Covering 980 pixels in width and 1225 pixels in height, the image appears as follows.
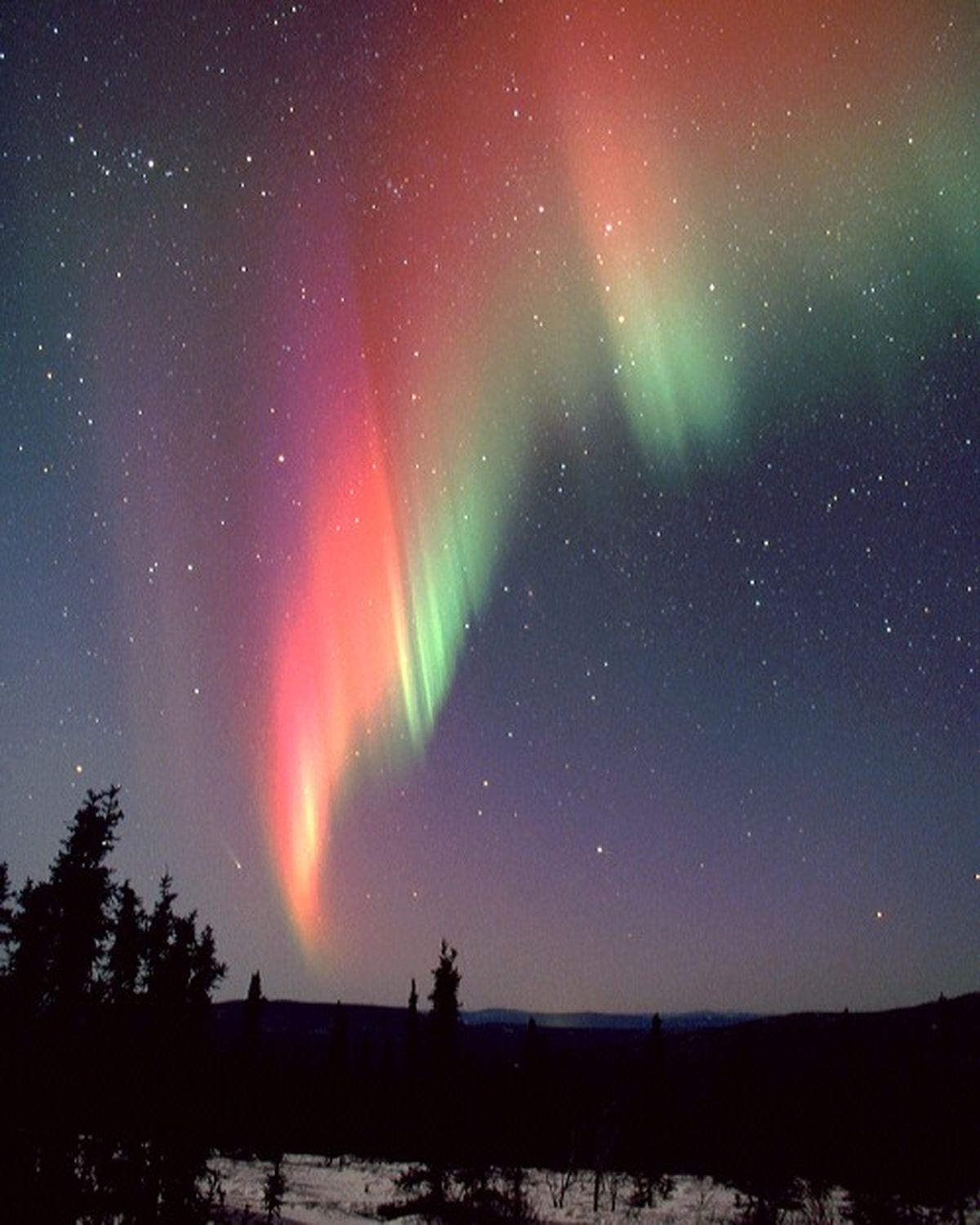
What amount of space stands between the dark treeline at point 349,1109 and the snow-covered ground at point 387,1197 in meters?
1.27

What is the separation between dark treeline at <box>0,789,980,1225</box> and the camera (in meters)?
23.9

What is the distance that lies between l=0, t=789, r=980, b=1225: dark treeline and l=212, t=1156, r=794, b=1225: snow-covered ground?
50.0 inches

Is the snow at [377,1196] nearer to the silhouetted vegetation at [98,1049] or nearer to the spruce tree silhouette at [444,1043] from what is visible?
the spruce tree silhouette at [444,1043]

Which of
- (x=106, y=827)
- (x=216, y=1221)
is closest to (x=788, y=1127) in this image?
(x=216, y=1221)

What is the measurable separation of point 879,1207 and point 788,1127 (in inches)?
695

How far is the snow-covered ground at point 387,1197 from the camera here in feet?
149

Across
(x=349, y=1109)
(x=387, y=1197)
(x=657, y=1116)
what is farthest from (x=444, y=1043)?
(x=349, y=1109)

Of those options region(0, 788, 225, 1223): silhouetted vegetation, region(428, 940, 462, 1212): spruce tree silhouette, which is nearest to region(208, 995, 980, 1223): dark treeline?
region(428, 940, 462, 1212): spruce tree silhouette

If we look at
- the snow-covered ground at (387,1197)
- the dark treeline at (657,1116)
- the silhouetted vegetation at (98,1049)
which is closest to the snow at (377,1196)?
the snow-covered ground at (387,1197)

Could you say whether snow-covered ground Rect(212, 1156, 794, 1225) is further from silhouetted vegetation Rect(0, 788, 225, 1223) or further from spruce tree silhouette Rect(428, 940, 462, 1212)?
silhouetted vegetation Rect(0, 788, 225, 1223)

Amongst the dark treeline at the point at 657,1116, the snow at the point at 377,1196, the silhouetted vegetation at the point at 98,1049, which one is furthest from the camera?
the dark treeline at the point at 657,1116

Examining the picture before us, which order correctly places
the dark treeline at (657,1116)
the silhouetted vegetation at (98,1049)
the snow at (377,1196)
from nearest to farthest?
the silhouetted vegetation at (98,1049)
the snow at (377,1196)
the dark treeline at (657,1116)

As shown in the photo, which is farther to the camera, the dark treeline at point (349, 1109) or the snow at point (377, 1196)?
the snow at point (377, 1196)

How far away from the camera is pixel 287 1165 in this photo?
213 feet
